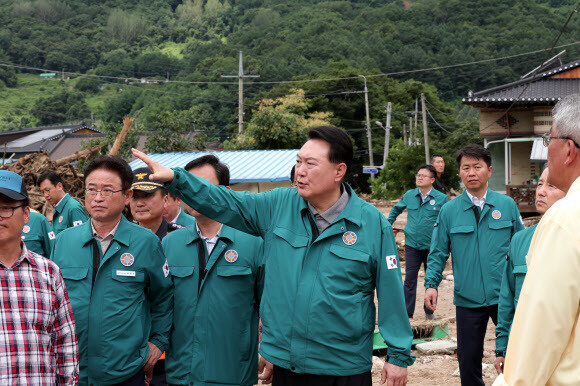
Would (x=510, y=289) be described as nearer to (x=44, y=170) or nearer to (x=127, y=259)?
(x=127, y=259)

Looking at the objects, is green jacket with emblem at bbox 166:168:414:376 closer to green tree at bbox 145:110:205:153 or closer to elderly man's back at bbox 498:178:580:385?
elderly man's back at bbox 498:178:580:385

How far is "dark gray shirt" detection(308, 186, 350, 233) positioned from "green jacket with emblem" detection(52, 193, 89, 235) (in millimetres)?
5191

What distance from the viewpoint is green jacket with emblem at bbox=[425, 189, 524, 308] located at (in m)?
5.59

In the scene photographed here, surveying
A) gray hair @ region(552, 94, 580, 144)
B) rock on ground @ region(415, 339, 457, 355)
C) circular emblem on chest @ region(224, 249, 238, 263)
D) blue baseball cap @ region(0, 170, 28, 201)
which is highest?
gray hair @ region(552, 94, 580, 144)

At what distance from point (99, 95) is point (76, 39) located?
16.9 m

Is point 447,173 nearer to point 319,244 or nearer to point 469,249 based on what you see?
point 469,249

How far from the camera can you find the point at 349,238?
11.8 ft

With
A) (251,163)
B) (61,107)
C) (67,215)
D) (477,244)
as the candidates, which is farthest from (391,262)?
(61,107)

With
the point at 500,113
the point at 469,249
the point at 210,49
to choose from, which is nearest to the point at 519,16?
the point at 210,49

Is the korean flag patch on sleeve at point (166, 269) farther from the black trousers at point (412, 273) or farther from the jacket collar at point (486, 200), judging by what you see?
the black trousers at point (412, 273)

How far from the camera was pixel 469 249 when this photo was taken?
5.79 metres

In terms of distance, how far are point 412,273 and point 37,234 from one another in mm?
5414

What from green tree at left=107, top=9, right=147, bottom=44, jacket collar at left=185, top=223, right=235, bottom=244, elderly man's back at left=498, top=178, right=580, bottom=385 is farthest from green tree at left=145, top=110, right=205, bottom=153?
green tree at left=107, top=9, right=147, bottom=44

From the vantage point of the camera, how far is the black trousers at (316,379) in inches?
137
